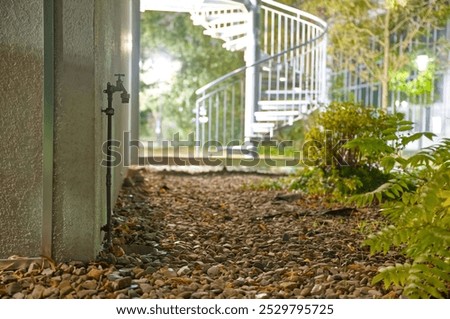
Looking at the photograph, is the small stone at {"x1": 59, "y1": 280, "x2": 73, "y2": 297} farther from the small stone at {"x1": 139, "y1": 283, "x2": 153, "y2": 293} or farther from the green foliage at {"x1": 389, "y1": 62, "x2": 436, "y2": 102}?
the green foliage at {"x1": 389, "y1": 62, "x2": 436, "y2": 102}

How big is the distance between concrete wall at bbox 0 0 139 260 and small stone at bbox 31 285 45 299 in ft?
1.18

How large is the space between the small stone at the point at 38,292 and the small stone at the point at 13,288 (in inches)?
3.4

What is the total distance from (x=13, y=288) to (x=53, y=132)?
76 centimetres

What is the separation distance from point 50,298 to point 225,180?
5.46 m

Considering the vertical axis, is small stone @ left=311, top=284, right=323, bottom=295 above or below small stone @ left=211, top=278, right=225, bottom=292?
above

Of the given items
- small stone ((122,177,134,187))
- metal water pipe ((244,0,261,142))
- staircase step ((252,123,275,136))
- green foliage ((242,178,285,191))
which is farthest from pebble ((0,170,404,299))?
metal water pipe ((244,0,261,142))

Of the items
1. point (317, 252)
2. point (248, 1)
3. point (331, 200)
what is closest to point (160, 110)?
point (248, 1)

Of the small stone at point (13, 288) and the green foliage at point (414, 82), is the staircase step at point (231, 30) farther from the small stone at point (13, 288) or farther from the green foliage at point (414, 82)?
the small stone at point (13, 288)

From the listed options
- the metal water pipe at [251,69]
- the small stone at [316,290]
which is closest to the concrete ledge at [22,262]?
the small stone at [316,290]

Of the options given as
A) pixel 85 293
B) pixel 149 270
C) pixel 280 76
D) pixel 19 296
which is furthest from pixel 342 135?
pixel 280 76

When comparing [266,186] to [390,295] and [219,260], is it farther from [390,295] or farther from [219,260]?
[390,295]

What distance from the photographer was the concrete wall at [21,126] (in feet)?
10.8

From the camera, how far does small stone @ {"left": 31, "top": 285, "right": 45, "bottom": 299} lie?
9.66ft
